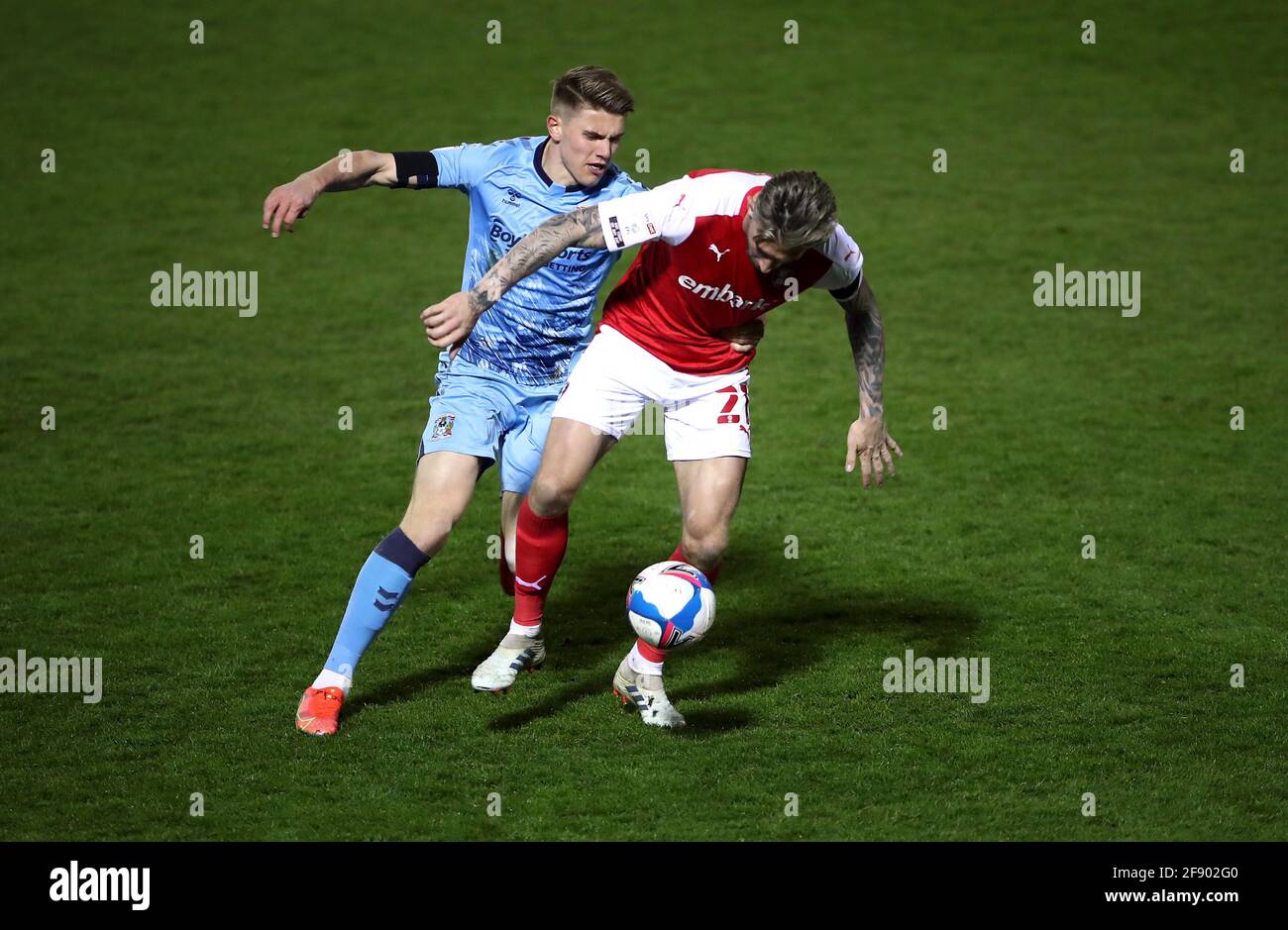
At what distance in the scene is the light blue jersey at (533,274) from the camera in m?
6.18

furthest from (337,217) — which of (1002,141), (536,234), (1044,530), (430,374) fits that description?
(536,234)

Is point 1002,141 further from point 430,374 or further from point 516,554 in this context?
point 516,554

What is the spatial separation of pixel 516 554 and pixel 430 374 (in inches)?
200

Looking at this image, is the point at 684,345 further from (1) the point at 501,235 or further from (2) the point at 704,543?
(1) the point at 501,235

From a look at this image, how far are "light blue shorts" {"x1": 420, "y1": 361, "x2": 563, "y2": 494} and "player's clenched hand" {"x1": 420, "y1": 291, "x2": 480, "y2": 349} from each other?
81cm

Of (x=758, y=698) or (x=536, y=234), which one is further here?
(x=758, y=698)

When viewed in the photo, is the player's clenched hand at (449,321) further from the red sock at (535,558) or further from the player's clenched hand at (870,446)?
the player's clenched hand at (870,446)

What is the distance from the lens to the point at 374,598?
5910 millimetres

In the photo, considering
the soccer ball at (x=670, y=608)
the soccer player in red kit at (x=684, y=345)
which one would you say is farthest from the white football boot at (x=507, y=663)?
the soccer ball at (x=670, y=608)

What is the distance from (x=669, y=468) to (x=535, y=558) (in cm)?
323

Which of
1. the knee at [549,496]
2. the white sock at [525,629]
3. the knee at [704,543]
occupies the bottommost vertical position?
the white sock at [525,629]

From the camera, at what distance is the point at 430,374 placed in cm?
1127

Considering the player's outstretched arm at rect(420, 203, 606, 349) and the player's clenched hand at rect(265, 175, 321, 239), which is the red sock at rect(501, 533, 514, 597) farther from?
the player's clenched hand at rect(265, 175, 321, 239)

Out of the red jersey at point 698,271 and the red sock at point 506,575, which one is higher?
the red jersey at point 698,271
